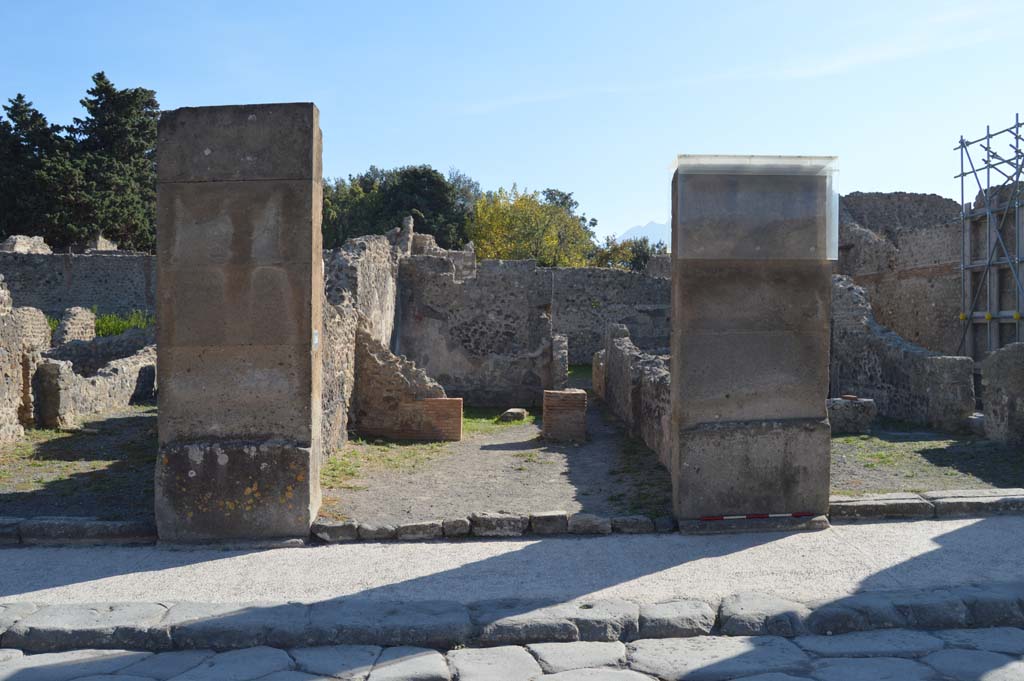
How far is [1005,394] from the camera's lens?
955 centimetres

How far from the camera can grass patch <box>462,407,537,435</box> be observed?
11.4 metres

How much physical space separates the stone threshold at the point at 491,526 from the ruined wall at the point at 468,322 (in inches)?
351

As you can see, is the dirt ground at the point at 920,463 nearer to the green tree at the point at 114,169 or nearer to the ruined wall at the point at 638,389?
the ruined wall at the point at 638,389

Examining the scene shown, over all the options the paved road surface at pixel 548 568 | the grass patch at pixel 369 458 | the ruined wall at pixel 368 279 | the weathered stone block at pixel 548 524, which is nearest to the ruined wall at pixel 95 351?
the ruined wall at pixel 368 279

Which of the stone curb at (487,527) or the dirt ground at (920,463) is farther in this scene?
the dirt ground at (920,463)

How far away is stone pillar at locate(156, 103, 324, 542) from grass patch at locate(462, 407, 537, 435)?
554cm

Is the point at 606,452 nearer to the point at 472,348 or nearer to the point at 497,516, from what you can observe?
the point at 497,516

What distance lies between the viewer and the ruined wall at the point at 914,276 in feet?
59.3

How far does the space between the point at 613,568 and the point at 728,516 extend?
1358 millimetres

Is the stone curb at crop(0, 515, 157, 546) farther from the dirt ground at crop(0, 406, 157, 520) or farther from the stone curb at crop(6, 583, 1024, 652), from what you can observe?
the stone curb at crop(6, 583, 1024, 652)

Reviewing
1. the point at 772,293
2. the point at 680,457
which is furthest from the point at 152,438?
the point at 772,293

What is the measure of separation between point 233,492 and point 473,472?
297 cm

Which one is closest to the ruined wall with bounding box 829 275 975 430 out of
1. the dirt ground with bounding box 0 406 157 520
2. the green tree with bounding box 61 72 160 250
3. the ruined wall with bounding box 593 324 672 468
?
the ruined wall with bounding box 593 324 672 468

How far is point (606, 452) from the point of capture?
31.0 ft
